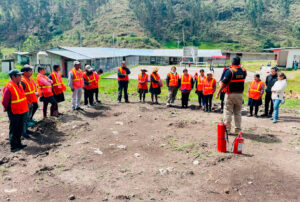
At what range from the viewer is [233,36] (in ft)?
300

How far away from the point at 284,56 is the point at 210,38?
53.5 m

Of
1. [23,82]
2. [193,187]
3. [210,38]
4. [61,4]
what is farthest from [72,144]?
[61,4]

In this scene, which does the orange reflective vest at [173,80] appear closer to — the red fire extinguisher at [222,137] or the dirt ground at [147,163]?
the dirt ground at [147,163]

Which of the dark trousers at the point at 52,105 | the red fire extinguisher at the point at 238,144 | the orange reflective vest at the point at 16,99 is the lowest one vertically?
the red fire extinguisher at the point at 238,144

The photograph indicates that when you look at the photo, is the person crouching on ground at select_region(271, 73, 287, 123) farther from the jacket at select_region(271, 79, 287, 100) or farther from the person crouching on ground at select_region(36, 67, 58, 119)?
the person crouching on ground at select_region(36, 67, 58, 119)

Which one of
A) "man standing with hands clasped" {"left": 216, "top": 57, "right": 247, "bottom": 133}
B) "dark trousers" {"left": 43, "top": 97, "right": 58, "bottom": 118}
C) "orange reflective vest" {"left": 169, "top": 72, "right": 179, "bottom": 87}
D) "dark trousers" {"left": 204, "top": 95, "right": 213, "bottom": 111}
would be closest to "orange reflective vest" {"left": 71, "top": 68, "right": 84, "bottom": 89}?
"dark trousers" {"left": 43, "top": 97, "right": 58, "bottom": 118}

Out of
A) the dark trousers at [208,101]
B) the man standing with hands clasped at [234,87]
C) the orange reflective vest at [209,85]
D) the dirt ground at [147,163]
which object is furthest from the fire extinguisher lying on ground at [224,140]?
the dark trousers at [208,101]

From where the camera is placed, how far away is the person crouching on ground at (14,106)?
6065mm

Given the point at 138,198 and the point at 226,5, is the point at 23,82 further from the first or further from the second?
the point at 226,5

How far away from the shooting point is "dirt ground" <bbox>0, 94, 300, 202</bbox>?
14.7 feet

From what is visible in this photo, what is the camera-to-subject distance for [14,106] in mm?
6152

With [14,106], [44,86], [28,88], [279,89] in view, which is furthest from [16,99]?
[279,89]

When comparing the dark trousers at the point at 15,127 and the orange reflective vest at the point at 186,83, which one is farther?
the orange reflective vest at the point at 186,83

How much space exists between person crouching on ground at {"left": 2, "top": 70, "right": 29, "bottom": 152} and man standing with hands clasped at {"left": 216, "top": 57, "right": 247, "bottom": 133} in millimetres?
5102
